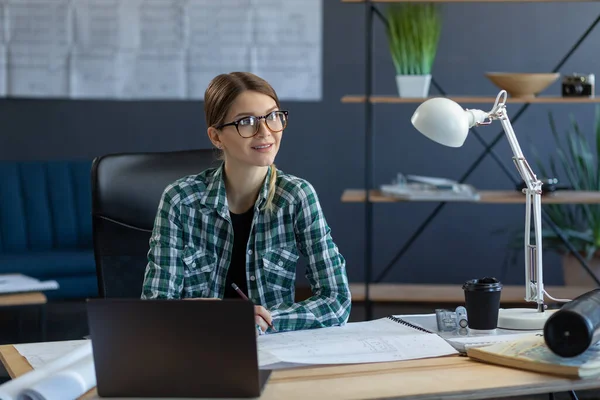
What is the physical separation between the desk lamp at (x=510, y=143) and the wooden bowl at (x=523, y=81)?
85.8 inches

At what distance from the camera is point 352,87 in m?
4.95

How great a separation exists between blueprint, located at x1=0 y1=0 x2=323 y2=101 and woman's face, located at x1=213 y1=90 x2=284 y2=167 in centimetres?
296

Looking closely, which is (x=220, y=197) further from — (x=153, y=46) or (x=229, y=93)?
(x=153, y=46)

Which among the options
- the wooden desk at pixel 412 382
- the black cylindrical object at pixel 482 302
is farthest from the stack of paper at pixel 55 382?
the black cylindrical object at pixel 482 302

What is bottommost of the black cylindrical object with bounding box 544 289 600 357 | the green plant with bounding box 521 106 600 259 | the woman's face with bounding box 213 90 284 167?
the green plant with bounding box 521 106 600 259

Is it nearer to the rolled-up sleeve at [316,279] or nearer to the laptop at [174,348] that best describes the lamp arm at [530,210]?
the rolled-up sleeve at [316,279]

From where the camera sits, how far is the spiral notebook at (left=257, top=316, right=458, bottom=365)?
1520 millimetres

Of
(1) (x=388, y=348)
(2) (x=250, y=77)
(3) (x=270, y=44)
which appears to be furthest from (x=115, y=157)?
(3) (x=270, y=44)

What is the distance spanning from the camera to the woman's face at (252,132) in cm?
192

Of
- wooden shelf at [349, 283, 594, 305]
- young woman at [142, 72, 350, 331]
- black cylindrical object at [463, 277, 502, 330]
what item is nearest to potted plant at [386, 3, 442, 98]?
wooden shelf at [349, 283, 594, 305]

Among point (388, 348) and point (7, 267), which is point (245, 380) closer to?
point (388, 348)

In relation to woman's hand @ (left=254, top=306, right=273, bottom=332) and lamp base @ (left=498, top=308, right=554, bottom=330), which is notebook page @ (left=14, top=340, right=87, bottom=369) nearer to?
woman's hand @ (left=254, top=306, right=273, bottom=332)

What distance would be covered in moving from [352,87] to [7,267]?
198 cm

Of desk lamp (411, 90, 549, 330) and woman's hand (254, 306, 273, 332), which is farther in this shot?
woman's hand (254, 306, 273, 332)
